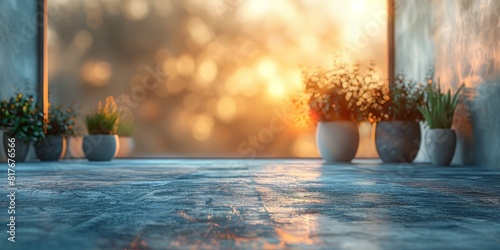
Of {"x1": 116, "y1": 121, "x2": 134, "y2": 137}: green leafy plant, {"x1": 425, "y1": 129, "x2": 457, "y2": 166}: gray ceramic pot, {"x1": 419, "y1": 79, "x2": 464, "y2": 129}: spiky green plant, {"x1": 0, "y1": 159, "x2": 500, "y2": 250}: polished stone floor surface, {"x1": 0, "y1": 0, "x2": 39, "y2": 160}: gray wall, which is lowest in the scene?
{"x1": 0, "y1": 159, "x2": 500, "y2": 250}: polished stone floor surface

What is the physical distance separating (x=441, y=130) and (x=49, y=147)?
4.03 meters

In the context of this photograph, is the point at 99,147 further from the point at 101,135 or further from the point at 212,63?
the point at 212,63

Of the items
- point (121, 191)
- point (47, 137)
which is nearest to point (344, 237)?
point (121, 191)

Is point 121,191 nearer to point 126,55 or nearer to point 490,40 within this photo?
point 490,40

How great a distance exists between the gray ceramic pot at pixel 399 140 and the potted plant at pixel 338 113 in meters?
0.30

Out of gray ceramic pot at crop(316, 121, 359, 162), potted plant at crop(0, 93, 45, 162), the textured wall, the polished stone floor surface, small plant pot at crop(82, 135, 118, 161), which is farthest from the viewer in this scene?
small plant pot at crop(82, 135, 118, 161)

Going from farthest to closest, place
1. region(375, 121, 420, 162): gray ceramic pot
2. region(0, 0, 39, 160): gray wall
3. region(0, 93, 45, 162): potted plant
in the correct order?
region(0, 0, 39, 160): gray wall < region(0, 93, 45, 162): potted plant < region(375, 121, 420, 162): gray ceramic pot

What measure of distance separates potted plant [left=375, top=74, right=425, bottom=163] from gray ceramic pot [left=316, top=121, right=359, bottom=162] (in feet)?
0.80

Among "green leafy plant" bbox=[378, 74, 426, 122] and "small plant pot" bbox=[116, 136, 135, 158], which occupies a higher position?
"green leafy plant" bbox=[378, 74, 426, 122]

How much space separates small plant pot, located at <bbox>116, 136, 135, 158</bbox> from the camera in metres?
7.01

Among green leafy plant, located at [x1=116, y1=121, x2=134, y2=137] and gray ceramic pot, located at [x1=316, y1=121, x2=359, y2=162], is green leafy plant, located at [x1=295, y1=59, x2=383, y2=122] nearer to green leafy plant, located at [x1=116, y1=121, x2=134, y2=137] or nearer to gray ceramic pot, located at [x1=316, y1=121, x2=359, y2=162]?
gray ceramic pot, located at [x1=316, y1=121, x2=359, y2=162]

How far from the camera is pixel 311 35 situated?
699 centimetres

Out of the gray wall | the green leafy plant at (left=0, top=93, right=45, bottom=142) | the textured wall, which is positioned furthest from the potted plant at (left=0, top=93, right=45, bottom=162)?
the textured wall

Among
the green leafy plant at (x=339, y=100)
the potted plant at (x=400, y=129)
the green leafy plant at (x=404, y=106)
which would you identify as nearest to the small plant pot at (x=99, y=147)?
the green leafy plant at (x=339, y=100)
